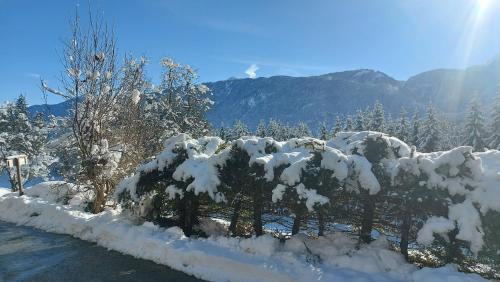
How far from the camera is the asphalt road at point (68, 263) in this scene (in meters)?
7.08

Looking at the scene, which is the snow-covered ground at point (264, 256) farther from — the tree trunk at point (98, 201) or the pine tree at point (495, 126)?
the pine tree at point (495, 126)

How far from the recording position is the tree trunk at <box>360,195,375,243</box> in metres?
7.01

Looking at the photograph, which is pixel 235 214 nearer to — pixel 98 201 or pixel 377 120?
pixel 98 201

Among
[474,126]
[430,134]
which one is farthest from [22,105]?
[474,126]

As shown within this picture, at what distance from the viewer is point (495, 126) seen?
32.1 m

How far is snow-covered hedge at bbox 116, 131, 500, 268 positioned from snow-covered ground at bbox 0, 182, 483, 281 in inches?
18.2

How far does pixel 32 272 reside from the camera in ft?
24.2

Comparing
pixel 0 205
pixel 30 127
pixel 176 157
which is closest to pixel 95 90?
pixel 176 157

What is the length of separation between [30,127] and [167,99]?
21954 mm

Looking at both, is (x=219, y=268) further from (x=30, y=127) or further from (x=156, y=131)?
(x=30, y=127)

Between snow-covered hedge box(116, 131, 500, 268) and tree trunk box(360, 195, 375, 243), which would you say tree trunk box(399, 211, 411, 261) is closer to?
snow-covered hedge box(116, 131, 500, 268)

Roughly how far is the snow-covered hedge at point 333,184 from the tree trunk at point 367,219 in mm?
17

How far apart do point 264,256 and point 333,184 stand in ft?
5.49

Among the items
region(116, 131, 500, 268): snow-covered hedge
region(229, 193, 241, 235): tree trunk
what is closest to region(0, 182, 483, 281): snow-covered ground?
region(116, 131, 500, 268): snow-covered hedge
